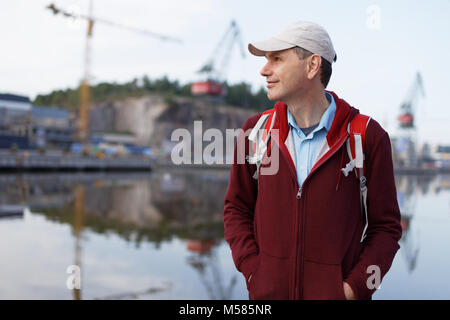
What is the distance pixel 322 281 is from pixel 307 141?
1.93 ft

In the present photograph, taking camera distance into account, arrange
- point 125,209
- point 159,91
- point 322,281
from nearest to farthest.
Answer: point 322,281, point 125,209, point 159,91

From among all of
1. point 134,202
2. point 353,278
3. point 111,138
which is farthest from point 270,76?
point 111,138

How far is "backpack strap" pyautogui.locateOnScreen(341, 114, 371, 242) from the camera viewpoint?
177cm

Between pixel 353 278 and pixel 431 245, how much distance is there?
9569mm

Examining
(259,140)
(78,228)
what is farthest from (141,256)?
(259,140)

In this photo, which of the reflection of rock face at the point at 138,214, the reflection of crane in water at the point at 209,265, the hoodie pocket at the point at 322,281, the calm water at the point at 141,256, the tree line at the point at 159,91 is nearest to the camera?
the hoodie pocket at the point at 322,281

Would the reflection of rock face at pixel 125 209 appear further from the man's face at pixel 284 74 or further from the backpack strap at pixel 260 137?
the man's face at pixel 284 74

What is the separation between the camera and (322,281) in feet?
5.76

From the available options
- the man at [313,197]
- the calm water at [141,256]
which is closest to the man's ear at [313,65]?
the man at [313,197]

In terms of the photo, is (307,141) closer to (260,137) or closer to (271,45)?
(260,137)

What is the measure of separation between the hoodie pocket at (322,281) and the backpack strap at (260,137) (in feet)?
1.55

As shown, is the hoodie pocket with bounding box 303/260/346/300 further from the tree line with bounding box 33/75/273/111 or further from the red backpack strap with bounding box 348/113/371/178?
the tree line with bounding box 33/75/273/111

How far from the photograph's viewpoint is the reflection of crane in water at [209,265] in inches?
239
